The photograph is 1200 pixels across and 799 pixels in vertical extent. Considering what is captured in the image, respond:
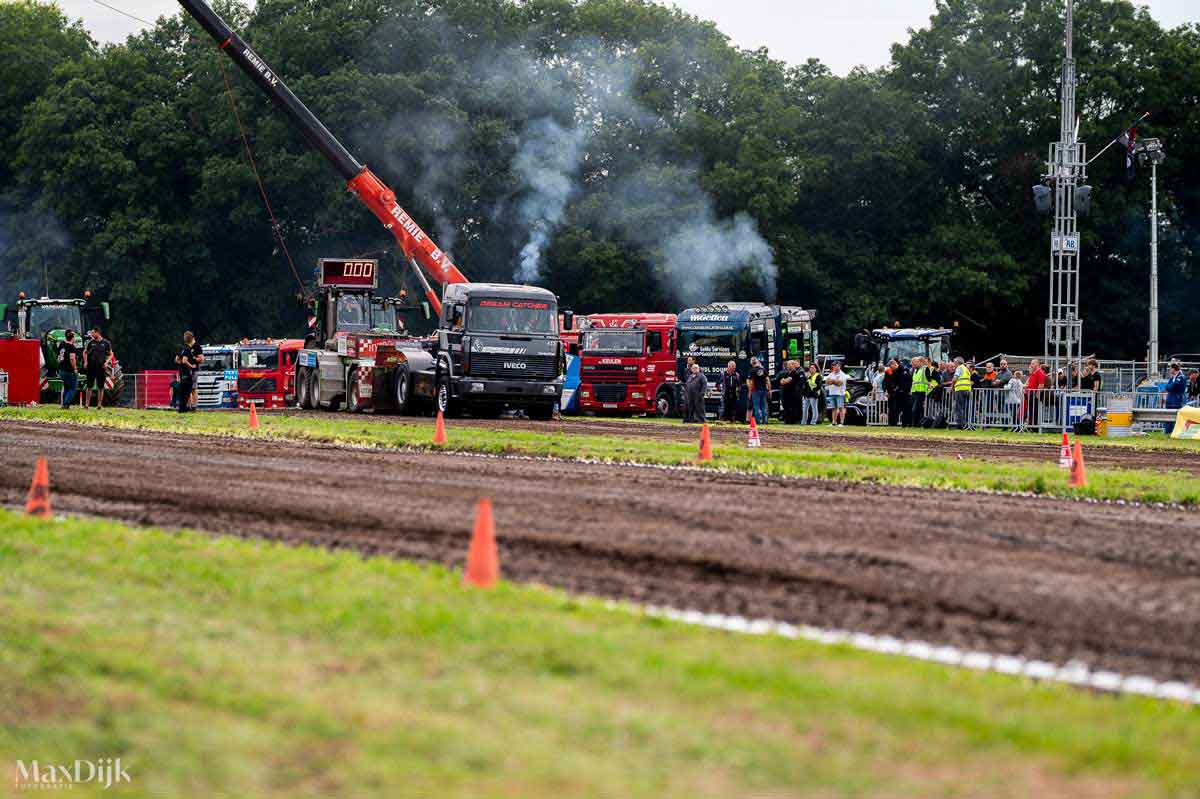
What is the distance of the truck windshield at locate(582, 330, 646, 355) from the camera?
47.4 m

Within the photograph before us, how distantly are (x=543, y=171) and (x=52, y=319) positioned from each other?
20060mm

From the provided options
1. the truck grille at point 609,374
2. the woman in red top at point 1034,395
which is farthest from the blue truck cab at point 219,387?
the woman in red top at point 1034,395

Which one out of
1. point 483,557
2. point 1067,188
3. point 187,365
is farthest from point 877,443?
point 483,557

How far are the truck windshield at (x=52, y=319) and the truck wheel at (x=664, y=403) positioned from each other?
1593 centimetres

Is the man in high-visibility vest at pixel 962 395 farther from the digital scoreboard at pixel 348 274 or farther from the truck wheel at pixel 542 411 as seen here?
the digital scoreboard at pixel 348 274

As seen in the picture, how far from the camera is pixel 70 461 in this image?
20250 mm

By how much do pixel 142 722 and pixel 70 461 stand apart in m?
14.2

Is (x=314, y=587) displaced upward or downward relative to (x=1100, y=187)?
downward

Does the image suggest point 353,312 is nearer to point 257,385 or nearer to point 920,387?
point 257,385

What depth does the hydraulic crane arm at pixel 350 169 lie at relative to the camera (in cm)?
4144

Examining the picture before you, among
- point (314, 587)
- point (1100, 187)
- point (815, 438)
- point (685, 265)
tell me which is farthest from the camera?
point (1100, 187)

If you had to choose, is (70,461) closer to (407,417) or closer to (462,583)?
(462,583)

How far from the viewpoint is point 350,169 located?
4366 cm

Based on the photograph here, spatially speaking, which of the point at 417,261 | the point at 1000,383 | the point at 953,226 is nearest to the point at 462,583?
the point at 1000,383
